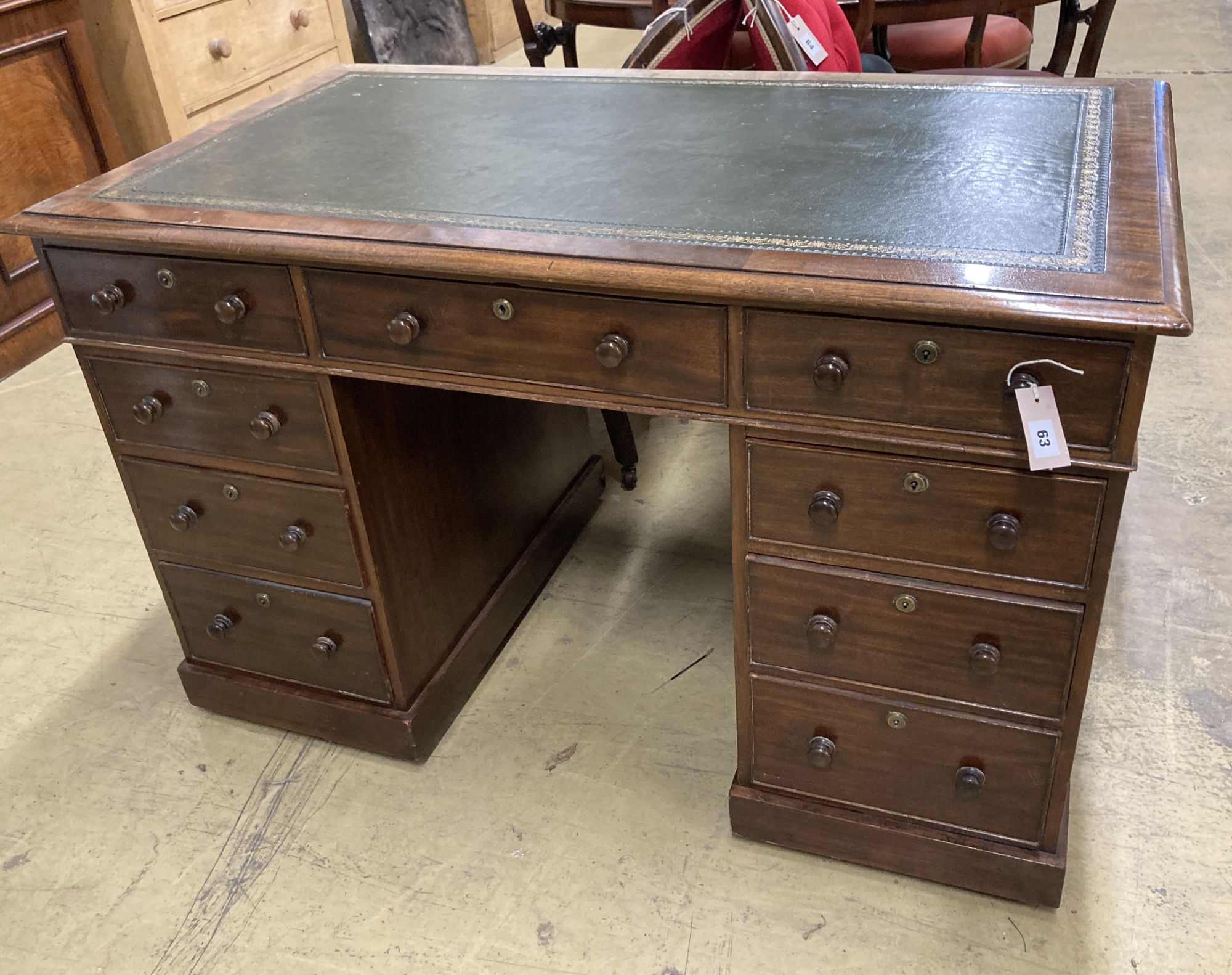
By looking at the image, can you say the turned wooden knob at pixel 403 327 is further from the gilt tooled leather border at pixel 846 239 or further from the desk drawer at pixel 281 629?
the desk drawer at pixel 281 629

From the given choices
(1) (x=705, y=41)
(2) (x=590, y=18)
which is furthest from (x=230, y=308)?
(2) (x=590, y=18)

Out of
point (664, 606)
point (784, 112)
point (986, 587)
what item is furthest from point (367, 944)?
point (784, 112)

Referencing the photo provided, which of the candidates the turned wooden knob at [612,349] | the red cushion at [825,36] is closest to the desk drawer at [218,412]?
the turned wooden knob at [612,349]

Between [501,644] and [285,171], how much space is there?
2.94 feet

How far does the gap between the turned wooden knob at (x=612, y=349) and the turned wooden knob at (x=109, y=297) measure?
0.67 meters

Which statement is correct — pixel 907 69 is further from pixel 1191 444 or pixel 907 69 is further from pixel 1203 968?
pixel 1203 968

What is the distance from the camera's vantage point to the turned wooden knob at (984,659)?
120 centimetres

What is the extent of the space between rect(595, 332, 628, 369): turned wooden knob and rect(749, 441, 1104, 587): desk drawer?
0.18 meters

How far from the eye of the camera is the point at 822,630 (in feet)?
4.14

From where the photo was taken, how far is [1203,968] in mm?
1308

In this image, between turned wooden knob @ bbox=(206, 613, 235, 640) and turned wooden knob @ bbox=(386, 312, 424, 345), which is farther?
turned wooden knob @ bbox=(206, 613, 235, 640)

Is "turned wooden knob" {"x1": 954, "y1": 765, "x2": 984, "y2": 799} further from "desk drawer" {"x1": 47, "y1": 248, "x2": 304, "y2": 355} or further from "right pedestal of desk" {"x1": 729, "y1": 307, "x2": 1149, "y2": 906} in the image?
"desk drawer" {"x1": 47, "y1": 248, "x2": 304, "y2": 355}

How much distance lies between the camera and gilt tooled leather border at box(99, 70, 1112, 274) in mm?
1045

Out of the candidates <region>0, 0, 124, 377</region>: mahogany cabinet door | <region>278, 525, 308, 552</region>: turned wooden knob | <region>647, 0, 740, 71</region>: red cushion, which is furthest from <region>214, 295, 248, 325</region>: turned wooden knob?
<region>0, 0, 124, 377</region>: mahogany cabinet door
